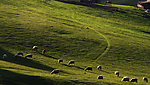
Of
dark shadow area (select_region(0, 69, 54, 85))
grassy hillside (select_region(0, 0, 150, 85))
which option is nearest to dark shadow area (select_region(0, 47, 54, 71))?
grassy hillside (select_region(0, 0, 150, 85))

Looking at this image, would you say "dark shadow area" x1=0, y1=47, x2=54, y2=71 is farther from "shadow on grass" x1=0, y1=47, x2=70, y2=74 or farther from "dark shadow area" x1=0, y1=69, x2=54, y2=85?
"dark shadow area" x1=0, y1=69, x2=54, y2=85

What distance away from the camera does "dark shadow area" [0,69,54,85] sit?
1227 inches

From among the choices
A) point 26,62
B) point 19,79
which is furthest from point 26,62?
point 19,79

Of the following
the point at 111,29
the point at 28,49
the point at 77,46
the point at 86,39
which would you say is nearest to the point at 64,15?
the point at 111,29

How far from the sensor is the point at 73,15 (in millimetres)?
121188

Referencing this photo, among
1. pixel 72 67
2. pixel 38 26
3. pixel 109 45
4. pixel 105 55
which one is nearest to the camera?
pixel 72 67

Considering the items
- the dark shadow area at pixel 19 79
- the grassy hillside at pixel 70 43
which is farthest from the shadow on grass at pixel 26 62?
the dark shadow area at pixel 19 79

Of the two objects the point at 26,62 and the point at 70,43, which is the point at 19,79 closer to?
the point at 26,62

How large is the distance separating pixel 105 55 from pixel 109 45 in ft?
35.2

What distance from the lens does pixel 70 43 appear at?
2904 inches

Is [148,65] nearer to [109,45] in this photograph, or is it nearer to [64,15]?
[109,45]

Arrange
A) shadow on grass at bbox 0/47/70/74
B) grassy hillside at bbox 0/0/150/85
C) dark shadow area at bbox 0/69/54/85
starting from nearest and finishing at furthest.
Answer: dark shadow area at bbox 0/69/54/85 → grassy hillside at bbox 0/0/150/85 → shadow on grass at bbox 0/47/70/74

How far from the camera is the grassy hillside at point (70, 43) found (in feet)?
130

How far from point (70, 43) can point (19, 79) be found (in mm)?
41911
